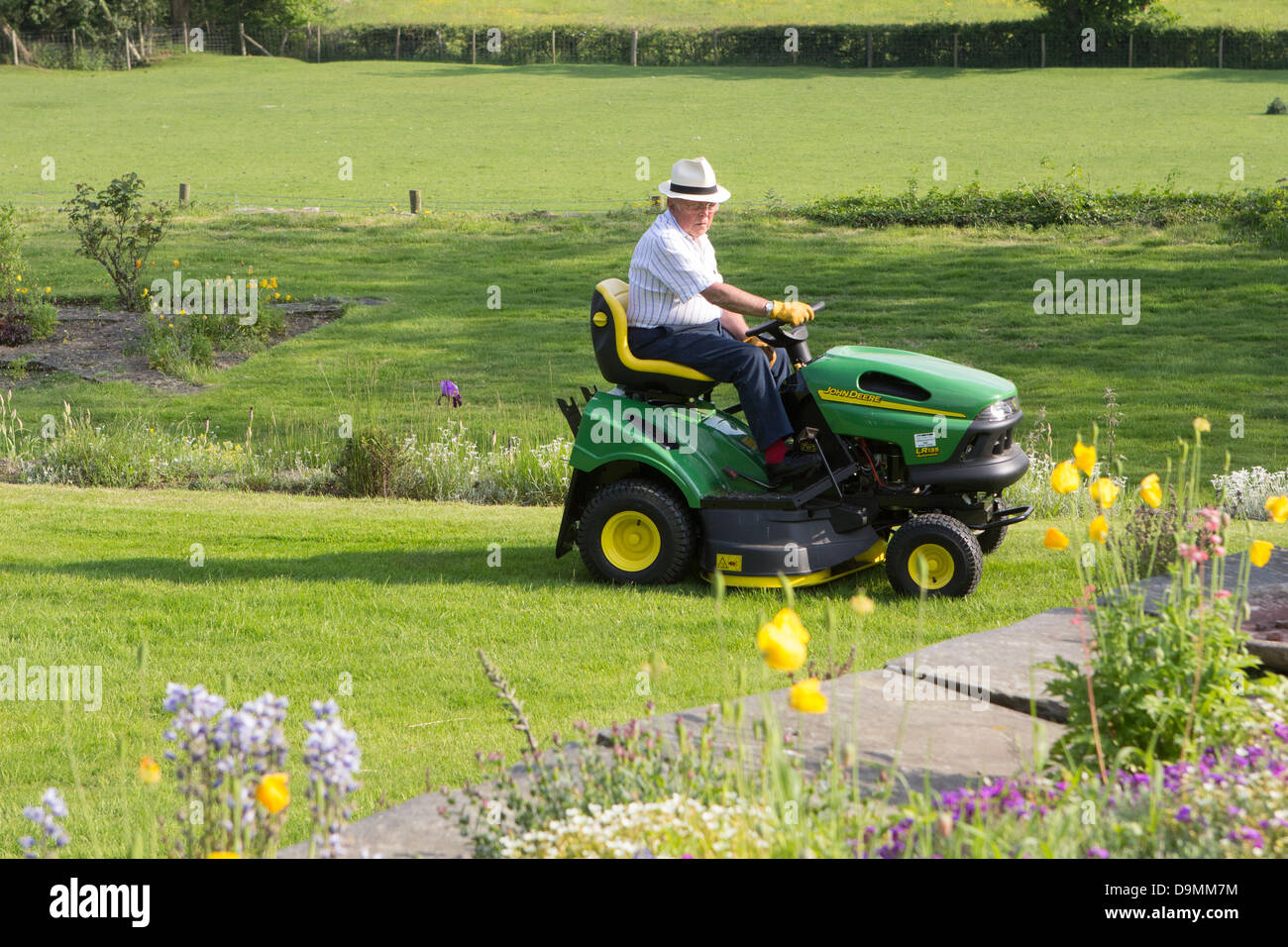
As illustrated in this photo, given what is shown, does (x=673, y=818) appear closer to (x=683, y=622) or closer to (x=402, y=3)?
(x=683, y=622)

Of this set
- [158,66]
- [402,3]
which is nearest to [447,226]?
[158,66]

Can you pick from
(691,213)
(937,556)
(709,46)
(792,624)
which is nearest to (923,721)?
(792,624)

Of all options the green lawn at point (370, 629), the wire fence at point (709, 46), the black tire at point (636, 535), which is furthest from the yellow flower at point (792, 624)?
the wire fence at point (709, 46)

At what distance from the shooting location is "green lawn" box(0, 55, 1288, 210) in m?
29.3

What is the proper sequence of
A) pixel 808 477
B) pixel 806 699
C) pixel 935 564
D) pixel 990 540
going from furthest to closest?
1. pixel 990 540
2. pixel 808 477
3. pixel 935 564
4. pixel 806 699

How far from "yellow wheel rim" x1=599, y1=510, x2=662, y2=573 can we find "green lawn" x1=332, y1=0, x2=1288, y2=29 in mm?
50211

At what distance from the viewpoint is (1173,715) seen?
11.3ft

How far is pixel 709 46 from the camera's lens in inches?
2096

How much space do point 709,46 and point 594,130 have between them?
17.1m

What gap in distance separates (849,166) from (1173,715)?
29078mm

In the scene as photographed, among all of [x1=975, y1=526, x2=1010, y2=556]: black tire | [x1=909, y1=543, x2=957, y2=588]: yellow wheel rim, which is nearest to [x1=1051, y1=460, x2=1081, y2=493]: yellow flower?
[x1=909, y1=543, x2=957, y2=588]: yellow wheel rim

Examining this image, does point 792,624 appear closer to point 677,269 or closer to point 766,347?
point 677,269

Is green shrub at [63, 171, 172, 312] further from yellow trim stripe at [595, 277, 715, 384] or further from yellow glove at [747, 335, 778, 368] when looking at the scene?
yellow glove at [747, 335, 778, 368]

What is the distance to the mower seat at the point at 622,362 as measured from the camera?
6723 millimetres
